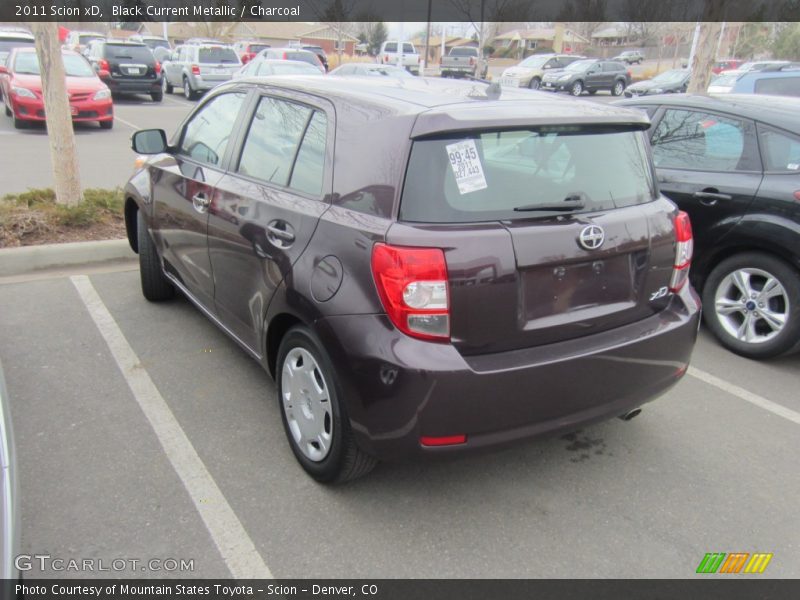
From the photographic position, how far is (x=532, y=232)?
2494 millimetres

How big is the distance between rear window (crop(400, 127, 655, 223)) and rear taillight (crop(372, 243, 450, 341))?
17 cm

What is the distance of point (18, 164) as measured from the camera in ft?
31.3

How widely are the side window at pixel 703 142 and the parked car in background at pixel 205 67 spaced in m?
17.8

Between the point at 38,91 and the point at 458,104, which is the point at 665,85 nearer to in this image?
the point at 38,91

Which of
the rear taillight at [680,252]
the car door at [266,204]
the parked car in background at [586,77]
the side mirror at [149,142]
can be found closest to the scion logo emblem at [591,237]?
the rear taillight at [680,252]

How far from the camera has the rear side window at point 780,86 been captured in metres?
11.0

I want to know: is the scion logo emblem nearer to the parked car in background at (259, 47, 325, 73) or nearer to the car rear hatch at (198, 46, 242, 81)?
the parked car in background at (259, 47, 325, 73)

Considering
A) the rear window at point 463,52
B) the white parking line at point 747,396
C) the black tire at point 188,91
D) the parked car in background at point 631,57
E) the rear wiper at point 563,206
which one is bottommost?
the white parking line at point 747,396

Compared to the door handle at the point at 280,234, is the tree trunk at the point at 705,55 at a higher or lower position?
higher

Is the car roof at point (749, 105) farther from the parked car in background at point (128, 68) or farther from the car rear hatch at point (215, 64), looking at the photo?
the car rear hatch at point (215, 64)

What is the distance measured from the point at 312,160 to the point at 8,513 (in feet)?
5.96

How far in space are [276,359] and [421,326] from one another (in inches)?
41.0

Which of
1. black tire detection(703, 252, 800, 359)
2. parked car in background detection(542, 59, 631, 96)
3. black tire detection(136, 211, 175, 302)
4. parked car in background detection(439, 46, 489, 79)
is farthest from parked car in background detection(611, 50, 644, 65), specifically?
black tire detection(136, 211, 175, 302)
